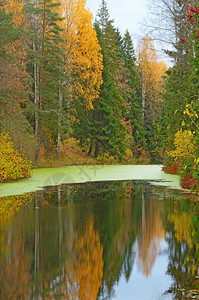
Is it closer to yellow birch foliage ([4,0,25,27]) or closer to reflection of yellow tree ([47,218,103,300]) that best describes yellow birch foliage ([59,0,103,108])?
yellow birch foliage ([4,0,25,27])

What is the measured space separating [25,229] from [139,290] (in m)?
4.10

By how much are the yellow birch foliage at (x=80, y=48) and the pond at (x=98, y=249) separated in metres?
20.7

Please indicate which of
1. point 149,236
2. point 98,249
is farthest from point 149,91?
point 98,249

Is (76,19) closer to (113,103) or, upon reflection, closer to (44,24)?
(44,24)

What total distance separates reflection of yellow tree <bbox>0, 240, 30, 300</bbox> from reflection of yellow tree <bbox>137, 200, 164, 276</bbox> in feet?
5.97

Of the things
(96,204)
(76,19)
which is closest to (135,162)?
(76,19)

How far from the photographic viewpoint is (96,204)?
12.6 meters

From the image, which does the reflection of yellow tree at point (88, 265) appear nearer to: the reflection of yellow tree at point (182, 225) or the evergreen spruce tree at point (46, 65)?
the reflection of yellow tree at point (182, 225)

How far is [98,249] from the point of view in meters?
7.14

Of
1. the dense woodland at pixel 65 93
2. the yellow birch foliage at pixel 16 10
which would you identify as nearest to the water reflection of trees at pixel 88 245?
the dense woodland at pixel 65 93

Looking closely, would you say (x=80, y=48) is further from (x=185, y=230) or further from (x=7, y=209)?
(x=185, y=230)

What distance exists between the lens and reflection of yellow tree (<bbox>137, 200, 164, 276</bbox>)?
6.38 metres

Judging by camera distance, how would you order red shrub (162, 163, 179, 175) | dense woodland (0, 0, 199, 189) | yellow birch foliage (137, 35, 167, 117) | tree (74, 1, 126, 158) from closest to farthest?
dense woodland (0, 0, 199, 189) < red shrub (162, 163, 179, 175) < tree (74, 1, 126, 158) < yellow birch foliage (137, 35, 167, 117)

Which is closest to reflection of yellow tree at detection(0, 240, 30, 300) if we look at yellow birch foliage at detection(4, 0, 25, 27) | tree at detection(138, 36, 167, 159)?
yellow birch foliage at detection(4, 0, 25, 27)
